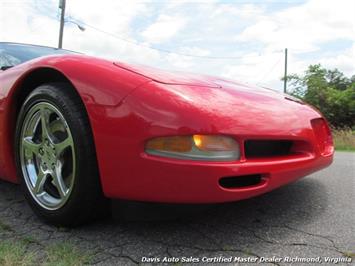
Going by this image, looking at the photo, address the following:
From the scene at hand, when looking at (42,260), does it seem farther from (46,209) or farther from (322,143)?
(322,143)

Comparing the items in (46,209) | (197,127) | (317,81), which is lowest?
(317,81)

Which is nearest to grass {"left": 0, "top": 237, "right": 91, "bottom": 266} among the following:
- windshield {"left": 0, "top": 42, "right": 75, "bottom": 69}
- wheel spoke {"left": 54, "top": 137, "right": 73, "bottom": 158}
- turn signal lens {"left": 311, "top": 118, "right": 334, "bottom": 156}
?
wheel spoke {"left": 54, "top": 137, "right": 73, "bottom": 158}

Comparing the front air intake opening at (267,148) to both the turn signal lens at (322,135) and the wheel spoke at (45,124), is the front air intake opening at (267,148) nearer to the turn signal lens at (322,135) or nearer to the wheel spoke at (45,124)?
the turn signal lens at (322,135)

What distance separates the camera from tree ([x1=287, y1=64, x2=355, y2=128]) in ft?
71.9

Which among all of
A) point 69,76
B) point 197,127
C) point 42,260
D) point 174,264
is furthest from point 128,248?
point 69,76

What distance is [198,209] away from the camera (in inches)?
66.7

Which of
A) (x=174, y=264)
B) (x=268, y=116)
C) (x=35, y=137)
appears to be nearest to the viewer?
(x=174, y=264)

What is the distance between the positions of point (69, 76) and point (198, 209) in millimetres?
920

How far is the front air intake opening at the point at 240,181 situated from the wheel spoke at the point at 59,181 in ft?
2.69

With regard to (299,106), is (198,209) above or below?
below

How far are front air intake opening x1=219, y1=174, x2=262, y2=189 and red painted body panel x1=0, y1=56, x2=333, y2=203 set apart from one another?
3 centimetres

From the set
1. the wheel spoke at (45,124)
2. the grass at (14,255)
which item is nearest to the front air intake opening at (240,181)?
the grass at (14,255)

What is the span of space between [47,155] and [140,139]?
0.70m

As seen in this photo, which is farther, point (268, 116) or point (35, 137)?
point (35, 137)
